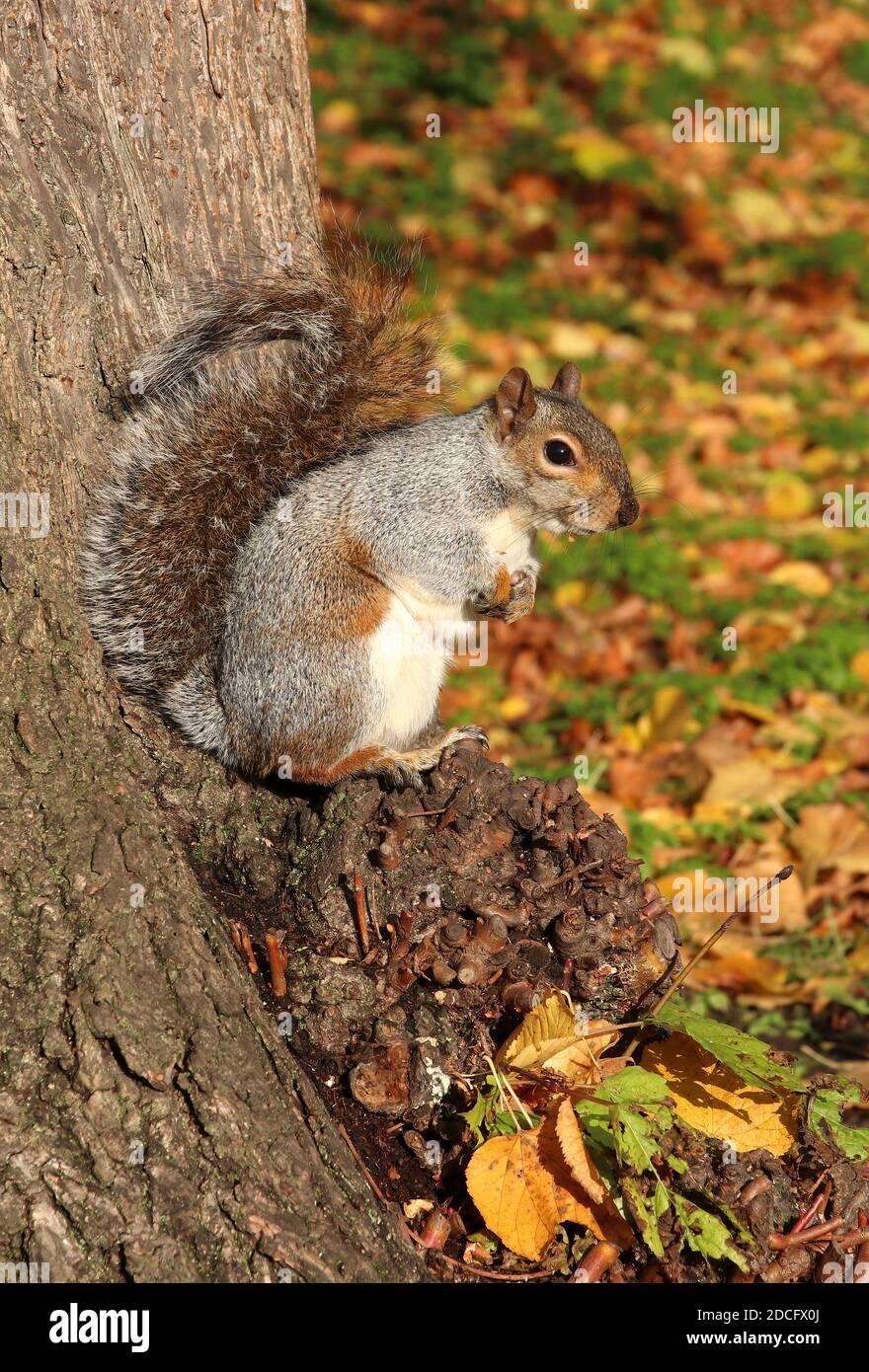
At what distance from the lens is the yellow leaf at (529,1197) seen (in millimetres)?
1471

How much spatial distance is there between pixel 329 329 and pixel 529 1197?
4.01ft

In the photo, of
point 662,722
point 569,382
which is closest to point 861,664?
point 662,722

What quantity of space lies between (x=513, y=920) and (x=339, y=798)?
285 mm

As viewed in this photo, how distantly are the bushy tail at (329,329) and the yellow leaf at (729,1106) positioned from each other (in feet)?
3.46

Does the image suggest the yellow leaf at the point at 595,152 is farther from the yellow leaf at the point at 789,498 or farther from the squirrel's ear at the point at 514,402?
the squirrel's ear at the point at 514,402

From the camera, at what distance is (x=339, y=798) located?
5.84ft

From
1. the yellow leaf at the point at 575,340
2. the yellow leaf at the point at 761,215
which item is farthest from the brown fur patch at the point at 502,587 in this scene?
the yellow leaf at the point at 761,215

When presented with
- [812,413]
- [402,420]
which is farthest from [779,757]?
[812,413]

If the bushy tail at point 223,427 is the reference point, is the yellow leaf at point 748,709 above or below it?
below

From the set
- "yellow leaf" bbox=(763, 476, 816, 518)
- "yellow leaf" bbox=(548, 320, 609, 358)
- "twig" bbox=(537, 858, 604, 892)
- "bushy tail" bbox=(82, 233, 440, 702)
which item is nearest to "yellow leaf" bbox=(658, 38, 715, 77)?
"yellow leaf" bbox=(548, 320, 609, 358)

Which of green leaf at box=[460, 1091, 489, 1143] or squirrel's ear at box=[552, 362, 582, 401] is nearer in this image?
green leaf at box=[460, 1091, 489, 1143]

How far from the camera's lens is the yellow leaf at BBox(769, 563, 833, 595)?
3.45 metres

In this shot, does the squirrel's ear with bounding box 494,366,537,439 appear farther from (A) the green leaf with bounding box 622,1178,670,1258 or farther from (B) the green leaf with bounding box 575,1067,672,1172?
(A) the green leaf with bounding box 622,1178,670,1258
